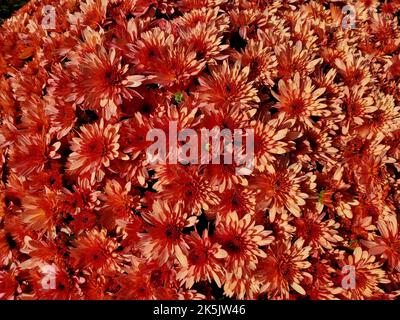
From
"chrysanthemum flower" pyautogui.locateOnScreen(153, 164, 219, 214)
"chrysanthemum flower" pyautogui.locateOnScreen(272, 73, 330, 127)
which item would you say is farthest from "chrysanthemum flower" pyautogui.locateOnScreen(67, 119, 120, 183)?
"chrysanthemum flower" pyautogui.locateOnScreen(272, 73, 330, 127)

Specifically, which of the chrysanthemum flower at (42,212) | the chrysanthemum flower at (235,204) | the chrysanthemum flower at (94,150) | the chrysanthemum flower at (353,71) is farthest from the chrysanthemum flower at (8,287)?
the chrysanthemum flower at (353,71)

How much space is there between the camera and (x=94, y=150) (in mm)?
1813

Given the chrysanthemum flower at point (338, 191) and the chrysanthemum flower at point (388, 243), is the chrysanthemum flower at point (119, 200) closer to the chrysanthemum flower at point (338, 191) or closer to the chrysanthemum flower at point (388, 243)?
the chrysanthemum flower at point (338, 191)

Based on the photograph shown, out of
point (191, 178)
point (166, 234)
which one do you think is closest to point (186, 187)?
point (191, 178)

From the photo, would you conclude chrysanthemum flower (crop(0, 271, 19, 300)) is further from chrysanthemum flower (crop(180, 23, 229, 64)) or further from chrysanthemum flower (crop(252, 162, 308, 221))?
chrysanthemum flower (crop(180, 23, 229, 64))

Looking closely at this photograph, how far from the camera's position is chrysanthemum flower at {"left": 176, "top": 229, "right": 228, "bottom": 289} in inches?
68.9

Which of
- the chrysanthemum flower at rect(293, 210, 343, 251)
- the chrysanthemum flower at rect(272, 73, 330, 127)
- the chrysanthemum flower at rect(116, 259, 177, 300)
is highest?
the chrysanthemum flower at rect(272, 73, 330, 127)

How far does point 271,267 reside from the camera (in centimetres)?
184

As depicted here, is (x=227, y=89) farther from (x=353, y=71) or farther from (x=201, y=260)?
(x=353, y=71)

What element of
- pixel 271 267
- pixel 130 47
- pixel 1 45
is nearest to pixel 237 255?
pixel 271 267

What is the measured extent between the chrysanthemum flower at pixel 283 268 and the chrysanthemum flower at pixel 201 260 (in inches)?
8.7

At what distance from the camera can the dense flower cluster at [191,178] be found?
5.90ft

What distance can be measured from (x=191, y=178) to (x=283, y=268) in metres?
0.58
